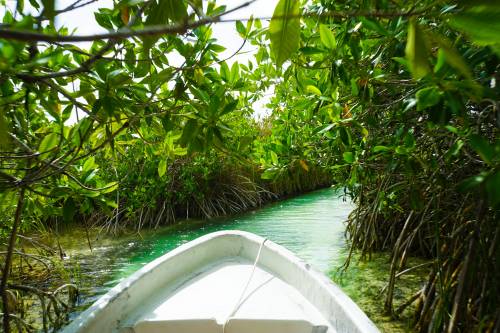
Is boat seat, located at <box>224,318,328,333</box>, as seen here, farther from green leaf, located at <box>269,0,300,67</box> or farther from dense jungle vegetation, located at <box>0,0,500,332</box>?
green leaf, located at <box>269,0,300,67</box>

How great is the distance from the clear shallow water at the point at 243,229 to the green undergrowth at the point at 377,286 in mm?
327

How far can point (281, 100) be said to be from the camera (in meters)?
2.83

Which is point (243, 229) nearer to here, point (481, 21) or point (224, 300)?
point (224, 300)

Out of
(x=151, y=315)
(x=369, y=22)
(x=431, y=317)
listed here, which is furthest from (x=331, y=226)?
(x=369, y=22)

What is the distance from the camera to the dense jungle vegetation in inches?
16.5

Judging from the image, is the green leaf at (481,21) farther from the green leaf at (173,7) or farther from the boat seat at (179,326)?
the boat seat at (179,326)

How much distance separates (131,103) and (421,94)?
73 centimetres

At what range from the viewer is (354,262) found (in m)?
4.03

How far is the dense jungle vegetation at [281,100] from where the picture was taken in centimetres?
42

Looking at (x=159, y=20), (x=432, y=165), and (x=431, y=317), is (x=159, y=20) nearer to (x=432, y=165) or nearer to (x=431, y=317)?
(x=432, y=165)

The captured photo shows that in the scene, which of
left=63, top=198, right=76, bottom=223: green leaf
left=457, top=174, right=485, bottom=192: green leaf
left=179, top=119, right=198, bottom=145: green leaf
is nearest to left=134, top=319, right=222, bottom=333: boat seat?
left=63, top=198, right=76, bottom=223: green leaf

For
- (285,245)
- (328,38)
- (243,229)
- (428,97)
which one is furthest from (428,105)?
(243,229)

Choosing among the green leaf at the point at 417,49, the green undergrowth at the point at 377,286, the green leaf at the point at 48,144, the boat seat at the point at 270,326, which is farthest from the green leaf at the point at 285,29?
the green undergrowth at the point at 377,286

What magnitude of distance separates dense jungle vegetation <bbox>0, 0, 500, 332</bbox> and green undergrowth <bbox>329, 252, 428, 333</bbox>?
10cm
